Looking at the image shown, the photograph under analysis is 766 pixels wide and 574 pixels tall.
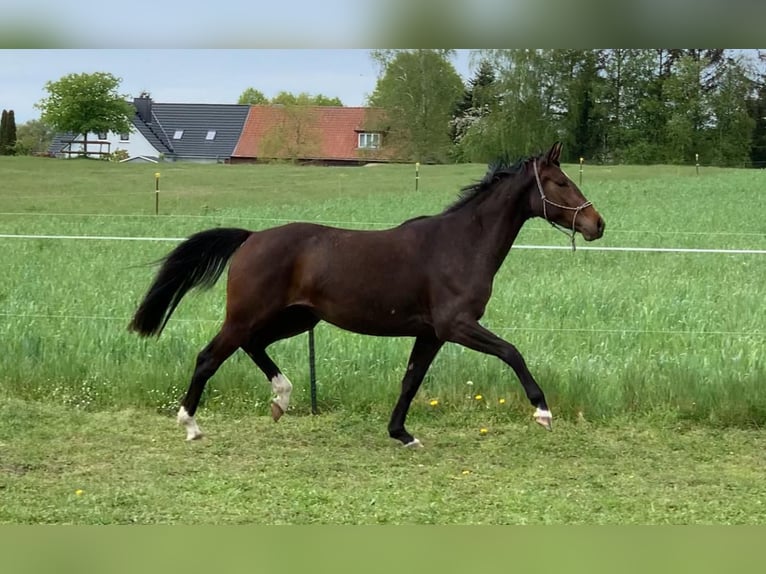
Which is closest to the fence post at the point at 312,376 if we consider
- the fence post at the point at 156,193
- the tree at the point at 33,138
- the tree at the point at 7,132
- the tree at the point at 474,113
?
the tree at the point at 474,113

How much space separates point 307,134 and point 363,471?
8.77ft

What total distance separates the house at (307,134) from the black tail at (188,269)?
1.22 m

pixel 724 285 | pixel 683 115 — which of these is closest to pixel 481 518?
pixel 683 115

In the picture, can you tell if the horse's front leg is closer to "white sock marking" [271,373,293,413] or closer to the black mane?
"white sock marking" [271,373,293,413]

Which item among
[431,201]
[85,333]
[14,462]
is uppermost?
[431,201]

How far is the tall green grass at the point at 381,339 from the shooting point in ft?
19.2

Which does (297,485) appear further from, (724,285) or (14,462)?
(724,285)

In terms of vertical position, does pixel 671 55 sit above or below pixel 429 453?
above

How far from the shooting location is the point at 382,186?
7090 mm

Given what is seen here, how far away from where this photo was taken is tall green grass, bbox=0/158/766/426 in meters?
5.84

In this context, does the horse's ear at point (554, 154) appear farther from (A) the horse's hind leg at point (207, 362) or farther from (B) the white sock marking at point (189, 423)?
(B) the white sock marking at point (189, 423)

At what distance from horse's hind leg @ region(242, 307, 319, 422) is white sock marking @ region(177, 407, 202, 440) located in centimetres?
47

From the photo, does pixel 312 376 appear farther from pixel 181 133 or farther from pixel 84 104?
pixel 84 104

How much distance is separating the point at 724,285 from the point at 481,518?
17.4 ft
